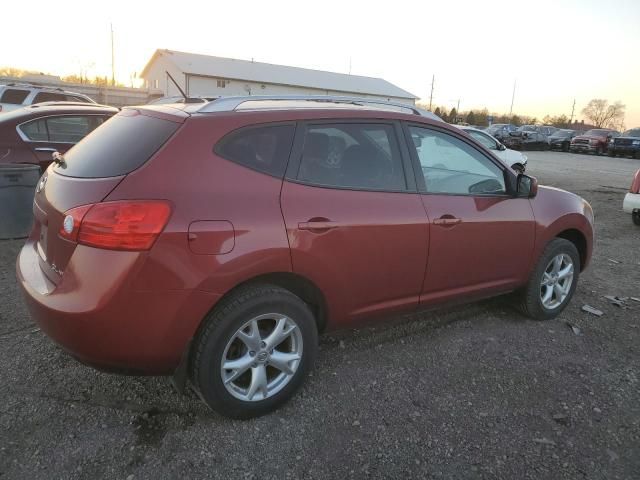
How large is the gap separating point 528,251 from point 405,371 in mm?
1456

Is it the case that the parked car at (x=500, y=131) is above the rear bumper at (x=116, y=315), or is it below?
above

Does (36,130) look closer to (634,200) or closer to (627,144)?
(634,200)

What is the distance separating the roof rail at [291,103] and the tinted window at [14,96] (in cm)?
1301

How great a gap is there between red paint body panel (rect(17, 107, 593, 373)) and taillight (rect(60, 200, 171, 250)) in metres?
0.04

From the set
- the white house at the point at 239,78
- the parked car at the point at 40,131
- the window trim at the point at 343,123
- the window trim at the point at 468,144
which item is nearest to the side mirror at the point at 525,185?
the window trim at the point at 468,144

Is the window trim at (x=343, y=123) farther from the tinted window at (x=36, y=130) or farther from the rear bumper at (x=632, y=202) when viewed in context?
the rear bumper at (x=632, y=202)

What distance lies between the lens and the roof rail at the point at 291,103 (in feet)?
9.33

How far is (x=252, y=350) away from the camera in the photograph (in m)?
2.69

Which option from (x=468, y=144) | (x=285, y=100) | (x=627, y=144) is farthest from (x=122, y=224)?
(x=627, y=144)

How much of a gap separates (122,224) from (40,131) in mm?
5064

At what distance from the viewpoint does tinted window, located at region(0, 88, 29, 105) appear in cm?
1340

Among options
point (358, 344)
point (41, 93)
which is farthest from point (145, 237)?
point (41, 93)

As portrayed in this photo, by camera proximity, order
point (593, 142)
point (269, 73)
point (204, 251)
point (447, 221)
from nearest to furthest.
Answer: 1. point (204, 251)
2. point (447, 221)
3. point (593, 142)
4. point (269, 73)

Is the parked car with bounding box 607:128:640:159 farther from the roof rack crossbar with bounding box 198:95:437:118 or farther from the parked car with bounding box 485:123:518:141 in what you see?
the roof rack crossbar with bounding box 198:95:437:118
